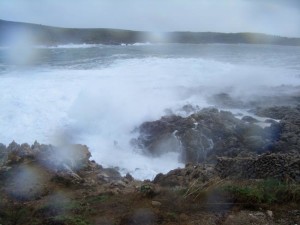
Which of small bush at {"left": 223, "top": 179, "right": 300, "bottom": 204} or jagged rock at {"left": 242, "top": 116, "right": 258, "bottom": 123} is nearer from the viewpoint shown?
small bush at {"left": 223, "top": 179, "right": 300, "bottom": 204}

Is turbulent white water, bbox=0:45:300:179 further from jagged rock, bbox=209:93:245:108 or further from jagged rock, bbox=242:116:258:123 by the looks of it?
jagged rock, bbox=242:116:258:123

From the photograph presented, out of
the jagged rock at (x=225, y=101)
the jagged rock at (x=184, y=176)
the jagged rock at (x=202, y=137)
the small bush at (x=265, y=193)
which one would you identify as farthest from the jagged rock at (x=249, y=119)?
the small bush at (x=265, y=193)

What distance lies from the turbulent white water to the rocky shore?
49.5 inches

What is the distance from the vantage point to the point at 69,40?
46.2 metres

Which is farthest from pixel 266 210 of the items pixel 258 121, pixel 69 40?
pixel 69 40

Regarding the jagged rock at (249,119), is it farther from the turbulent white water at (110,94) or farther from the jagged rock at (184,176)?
the jagged rock at (184,176)

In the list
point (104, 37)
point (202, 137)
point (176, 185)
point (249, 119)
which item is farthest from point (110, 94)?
point (104, 37)

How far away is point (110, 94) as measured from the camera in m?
15.8

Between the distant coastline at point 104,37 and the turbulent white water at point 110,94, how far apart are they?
19.7 m

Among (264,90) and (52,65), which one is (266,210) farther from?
(52,65)

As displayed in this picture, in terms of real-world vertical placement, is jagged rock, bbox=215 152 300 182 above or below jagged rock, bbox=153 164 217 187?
above

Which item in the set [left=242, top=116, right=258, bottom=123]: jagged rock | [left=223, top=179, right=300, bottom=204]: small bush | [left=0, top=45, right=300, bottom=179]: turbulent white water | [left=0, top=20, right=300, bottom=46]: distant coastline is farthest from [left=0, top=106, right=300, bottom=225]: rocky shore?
[left=0, top=20, right=300, bottom=46]: distant coastline

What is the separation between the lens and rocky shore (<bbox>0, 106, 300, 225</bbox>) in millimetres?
5402

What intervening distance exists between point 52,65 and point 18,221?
18273 millimetres
